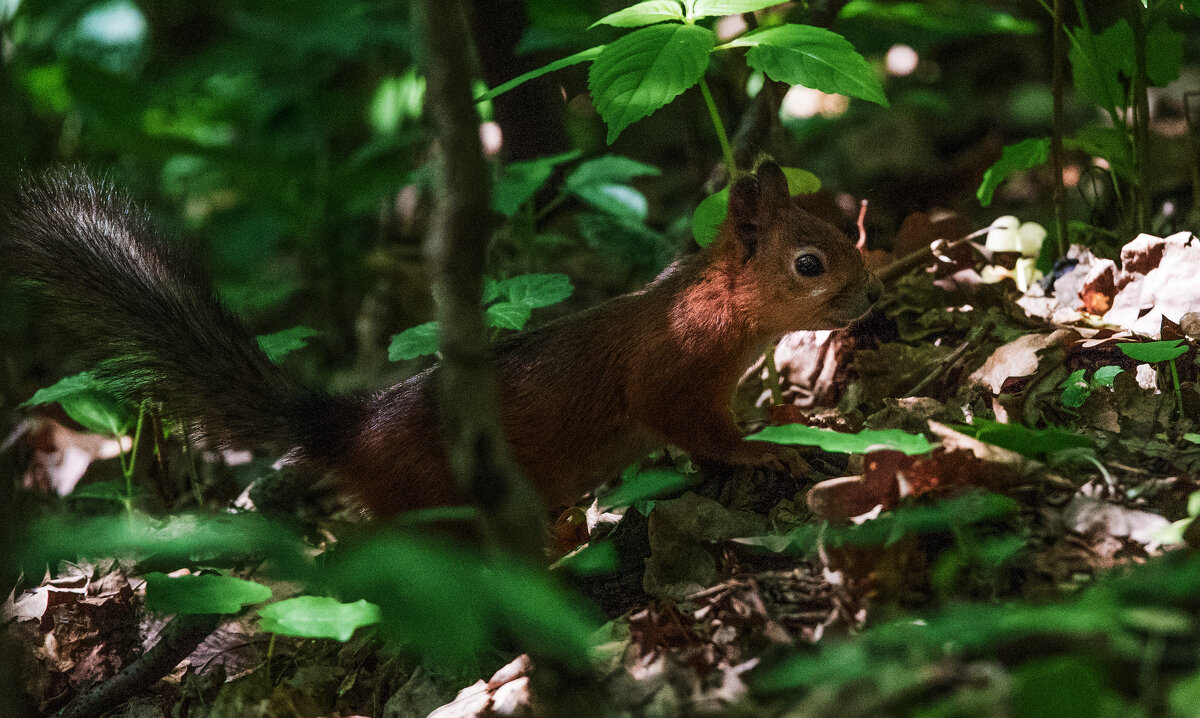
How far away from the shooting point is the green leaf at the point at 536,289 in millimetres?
2814

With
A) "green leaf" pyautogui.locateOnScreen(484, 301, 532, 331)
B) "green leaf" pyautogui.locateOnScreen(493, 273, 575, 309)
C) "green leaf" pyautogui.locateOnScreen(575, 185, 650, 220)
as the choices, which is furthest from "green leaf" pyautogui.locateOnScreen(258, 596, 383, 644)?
"green leaf" pyautogui.locateOnScreen(575, 185, 650, 220)

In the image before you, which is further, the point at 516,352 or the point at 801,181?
the point at 801,181

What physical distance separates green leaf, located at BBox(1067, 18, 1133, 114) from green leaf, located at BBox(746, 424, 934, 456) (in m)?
1.80

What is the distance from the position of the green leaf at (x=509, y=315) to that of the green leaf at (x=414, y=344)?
6.8 inches

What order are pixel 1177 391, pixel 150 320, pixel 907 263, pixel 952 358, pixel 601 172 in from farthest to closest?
pixel 601 172, pixel 907 263, pixel 952 358, pixel 150 320, pixel 1177 391

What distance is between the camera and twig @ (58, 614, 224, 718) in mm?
2289

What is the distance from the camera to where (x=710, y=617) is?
1.87 meters

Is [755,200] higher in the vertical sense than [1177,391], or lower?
higher

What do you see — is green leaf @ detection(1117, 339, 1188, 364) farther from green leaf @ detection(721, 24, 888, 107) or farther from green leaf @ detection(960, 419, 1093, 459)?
green leaf @ detection(721, 24, 888, 107)

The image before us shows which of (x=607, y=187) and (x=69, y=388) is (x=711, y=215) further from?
(x=69, y=388)

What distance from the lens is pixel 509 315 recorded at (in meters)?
2.69

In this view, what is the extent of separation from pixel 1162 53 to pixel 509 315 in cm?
223

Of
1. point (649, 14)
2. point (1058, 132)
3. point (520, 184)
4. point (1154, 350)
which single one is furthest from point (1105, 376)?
point (520, 184)

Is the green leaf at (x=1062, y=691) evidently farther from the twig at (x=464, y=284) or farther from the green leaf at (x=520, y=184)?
the green leaf at (x=520, y=184)
